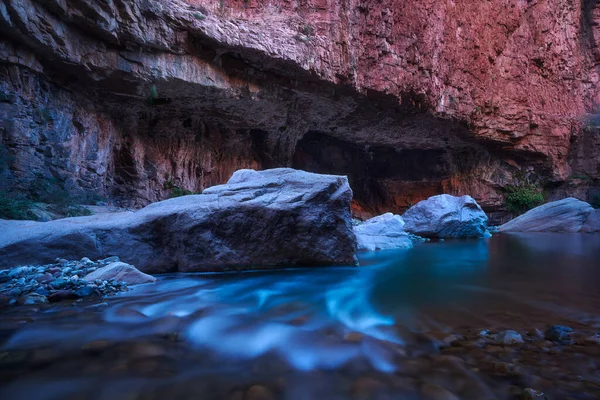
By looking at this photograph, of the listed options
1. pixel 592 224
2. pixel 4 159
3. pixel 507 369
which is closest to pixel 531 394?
pixel 507 369

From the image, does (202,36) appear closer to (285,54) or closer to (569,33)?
(285,54)

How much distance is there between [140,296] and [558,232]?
11.7m

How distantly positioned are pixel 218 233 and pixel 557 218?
11.0m

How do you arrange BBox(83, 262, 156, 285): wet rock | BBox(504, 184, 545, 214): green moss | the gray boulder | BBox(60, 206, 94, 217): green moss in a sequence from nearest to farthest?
1. BBox(83, 262, 156, 285): wet rock
2. BBox(60, 206, 94, 217): green moss
3. the gray boulder
4. BBox(504, 184, 545, 214): green moss

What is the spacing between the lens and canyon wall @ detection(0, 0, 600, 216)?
664 cm

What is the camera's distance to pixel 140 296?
236 centimetres

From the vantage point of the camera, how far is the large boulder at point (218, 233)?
125 inches

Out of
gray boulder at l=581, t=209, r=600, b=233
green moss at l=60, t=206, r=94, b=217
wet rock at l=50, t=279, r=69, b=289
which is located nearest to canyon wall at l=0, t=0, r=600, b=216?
green moss at l=60, t=206, r=94, b=217

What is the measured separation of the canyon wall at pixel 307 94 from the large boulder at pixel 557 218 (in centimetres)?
384

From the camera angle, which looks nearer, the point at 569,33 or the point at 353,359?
the point at 353,359

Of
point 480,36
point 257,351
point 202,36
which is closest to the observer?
point 257,351

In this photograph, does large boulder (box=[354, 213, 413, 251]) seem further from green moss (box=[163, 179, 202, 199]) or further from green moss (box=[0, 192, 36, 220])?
green moss (box=[163, 179, 202, 199])

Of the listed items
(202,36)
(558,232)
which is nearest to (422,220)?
(558,232)

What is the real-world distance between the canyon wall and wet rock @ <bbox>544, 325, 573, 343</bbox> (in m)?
7.66
